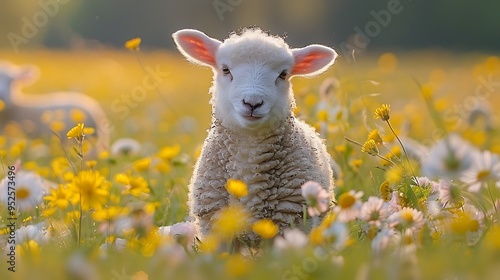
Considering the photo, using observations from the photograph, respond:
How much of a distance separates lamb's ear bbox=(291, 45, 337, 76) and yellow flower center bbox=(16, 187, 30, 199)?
4.77 ft

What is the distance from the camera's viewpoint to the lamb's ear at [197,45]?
4.10 metres

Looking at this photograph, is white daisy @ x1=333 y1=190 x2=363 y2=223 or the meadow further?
white daisy @ x1=333 y1=190 x2=363 y2=223

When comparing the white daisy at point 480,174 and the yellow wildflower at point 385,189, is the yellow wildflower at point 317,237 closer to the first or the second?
the white daisy at point 480,174

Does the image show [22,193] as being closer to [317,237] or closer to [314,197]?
[314,197]

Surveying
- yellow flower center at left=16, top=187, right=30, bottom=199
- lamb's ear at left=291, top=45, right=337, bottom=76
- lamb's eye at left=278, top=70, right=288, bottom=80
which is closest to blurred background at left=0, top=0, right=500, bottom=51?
lamb's ear at left=291, top=45, right=337, bottom=76

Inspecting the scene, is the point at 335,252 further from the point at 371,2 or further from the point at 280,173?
the point at 371,2

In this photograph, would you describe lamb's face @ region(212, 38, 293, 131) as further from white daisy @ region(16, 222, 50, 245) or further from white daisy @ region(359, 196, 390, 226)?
white daisy @ region(16, 222, 50, 245)

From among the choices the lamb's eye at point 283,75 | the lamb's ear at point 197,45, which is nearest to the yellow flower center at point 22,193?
the lamb's ear at point 197,45

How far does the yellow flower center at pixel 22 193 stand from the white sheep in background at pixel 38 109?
415 cm

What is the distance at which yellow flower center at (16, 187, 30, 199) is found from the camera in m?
3.68

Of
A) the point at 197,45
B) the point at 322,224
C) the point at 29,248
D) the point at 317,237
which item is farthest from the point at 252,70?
the point at 29,248

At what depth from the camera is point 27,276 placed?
216cm

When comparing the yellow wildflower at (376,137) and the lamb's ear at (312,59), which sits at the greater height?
the lamb's ear at (312,59)

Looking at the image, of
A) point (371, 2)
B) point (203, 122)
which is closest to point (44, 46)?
point (371, 2)
